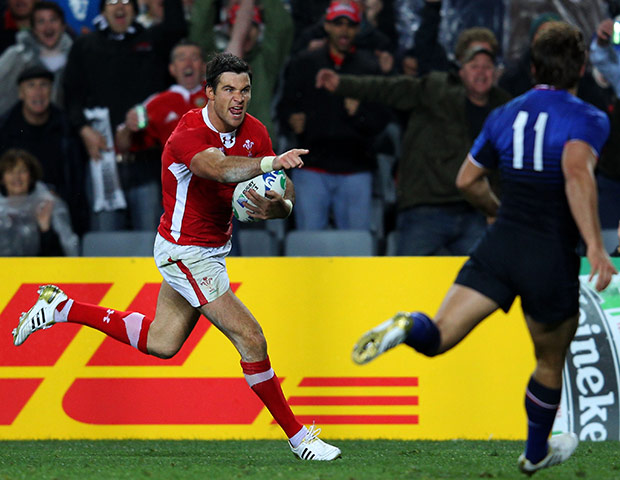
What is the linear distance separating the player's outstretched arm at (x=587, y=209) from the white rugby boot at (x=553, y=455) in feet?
3.10

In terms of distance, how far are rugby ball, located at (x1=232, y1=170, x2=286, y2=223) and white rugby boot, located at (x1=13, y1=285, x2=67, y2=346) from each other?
154 centimetres

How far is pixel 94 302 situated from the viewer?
7305 mm

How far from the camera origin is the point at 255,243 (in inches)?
350

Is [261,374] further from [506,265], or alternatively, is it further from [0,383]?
[0,383]

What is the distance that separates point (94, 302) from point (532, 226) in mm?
3887

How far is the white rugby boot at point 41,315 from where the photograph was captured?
20.5ft

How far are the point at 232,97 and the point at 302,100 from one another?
11.4 ft

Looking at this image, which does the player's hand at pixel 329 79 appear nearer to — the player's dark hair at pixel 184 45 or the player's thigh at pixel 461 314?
the player's dark hair at pixel 184 45

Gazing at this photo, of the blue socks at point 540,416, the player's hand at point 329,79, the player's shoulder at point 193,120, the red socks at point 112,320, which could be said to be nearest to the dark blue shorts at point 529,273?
the blue socks at point 540,416

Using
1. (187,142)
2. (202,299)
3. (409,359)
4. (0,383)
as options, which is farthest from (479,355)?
(0,383)

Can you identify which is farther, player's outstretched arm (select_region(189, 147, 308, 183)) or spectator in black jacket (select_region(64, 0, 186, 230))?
spectator in black jacket (select_region(64, 0, 186, 230))

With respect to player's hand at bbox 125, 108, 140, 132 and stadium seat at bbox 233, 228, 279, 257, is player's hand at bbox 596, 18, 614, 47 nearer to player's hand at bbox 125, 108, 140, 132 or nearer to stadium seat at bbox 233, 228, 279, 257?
stadium seat at bbox 233, 228, 279, 257

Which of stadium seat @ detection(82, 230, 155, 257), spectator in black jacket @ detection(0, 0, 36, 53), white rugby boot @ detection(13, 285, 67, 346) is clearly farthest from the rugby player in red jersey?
spectator in black jacket @ detection(0, 0, 36, 53)

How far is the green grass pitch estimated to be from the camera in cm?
491
